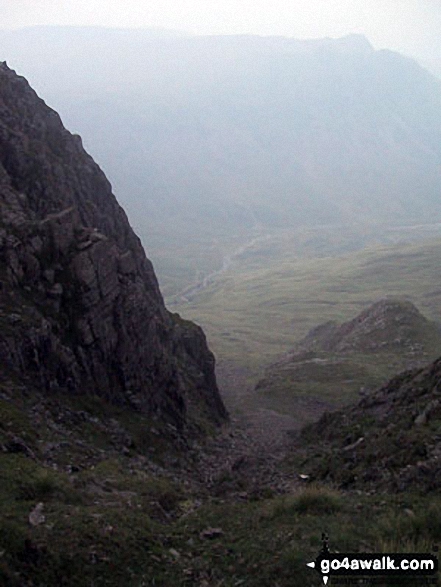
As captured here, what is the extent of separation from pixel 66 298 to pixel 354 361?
49.5 metres

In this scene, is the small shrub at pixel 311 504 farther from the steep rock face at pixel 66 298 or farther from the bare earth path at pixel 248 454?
the steep rock face at pixel 66 298

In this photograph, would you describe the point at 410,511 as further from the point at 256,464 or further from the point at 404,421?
the point at 256,464

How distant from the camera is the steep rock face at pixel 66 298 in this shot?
3161cm

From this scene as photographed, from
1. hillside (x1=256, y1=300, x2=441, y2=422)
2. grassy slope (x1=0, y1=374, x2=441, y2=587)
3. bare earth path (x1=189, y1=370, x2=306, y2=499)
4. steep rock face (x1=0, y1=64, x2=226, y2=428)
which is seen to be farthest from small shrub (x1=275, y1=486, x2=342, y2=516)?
hillside (x1=256, y1=300, x2=441, y2=422)

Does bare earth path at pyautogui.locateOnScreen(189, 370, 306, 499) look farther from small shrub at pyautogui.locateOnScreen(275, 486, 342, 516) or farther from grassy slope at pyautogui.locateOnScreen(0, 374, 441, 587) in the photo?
small shrub at pyautogui.locateOnScreen(275, 486, 342, 516)

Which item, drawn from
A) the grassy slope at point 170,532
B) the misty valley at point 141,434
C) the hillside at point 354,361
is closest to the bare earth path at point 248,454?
the misty valley at point 141,434

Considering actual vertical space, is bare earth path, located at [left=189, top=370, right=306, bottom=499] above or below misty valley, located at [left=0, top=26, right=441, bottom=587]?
below

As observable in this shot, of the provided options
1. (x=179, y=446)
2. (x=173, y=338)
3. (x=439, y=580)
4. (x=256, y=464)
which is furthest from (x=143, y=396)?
(x=439, y=580)

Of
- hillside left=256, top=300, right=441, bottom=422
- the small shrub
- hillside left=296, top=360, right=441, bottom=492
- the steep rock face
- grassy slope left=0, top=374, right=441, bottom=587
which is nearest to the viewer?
grassy slope left=0, top=374, right=441, bottom=587

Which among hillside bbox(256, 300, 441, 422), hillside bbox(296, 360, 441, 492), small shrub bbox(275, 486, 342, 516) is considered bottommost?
hillside bbox(256, 300, 441, 422)

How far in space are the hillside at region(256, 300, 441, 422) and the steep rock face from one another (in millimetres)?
16578

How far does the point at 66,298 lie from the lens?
114 ft

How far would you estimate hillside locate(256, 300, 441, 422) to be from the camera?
6406 cm

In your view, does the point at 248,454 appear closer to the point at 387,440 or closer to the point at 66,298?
the point at 66,298
